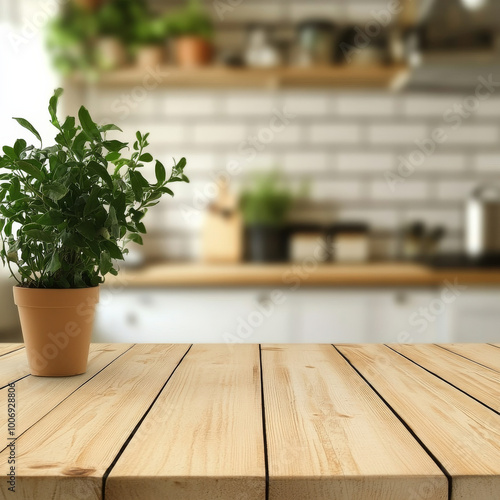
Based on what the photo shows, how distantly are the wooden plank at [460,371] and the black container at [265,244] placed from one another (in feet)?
5.17

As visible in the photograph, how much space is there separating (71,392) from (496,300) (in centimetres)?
188

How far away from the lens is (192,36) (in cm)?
259

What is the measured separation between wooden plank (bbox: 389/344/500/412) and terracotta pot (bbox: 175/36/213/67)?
191 centimetres

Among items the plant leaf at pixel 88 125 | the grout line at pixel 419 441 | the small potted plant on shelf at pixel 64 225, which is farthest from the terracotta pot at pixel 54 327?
the grout line at pixel 419 441

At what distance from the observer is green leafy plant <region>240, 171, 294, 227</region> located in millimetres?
2650

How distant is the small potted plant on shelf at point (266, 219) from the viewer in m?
2.61

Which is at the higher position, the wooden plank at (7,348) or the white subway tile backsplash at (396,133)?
the white subway tile backsplash at (396,133)

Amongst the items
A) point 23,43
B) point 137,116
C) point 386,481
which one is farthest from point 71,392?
point 137,116

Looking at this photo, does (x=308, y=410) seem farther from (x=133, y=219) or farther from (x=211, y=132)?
(x=211, y=132)

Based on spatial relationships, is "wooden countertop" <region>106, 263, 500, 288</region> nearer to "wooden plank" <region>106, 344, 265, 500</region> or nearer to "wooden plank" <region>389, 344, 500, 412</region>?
"wooden plank" <region>389, 344, 500, 412</region>

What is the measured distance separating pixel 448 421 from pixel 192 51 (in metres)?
2.30

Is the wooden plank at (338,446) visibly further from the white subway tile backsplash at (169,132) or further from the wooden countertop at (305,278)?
the white subway tile backsplash at (169,132)

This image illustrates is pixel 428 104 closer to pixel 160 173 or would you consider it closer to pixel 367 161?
pixel 367 161

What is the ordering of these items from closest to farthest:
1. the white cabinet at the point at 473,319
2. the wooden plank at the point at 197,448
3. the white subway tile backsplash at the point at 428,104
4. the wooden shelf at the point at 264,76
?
the wooden plank at the point at 197,448
the white cabinet at the point at 473,319
the wooden shelf at the point at 264,76
the white subway tile backsplash at the point at 428,104
